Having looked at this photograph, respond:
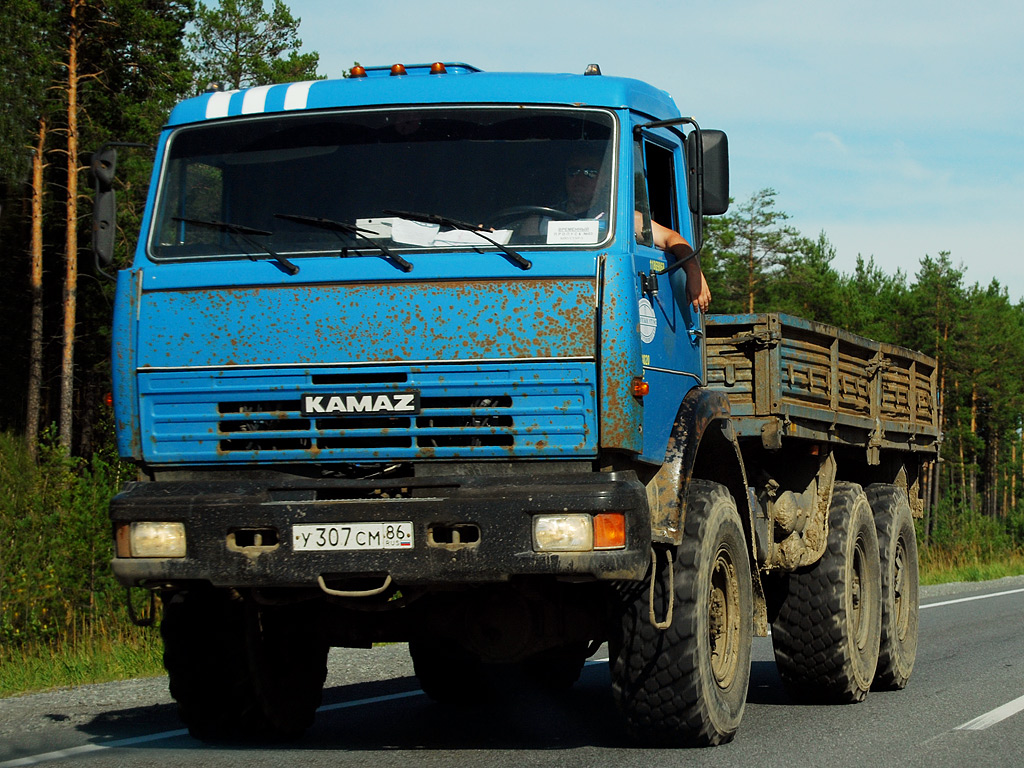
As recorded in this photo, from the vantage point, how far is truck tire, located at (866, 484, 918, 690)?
930 cm

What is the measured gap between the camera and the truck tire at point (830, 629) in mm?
8398

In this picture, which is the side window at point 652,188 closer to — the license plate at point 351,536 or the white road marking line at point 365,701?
the license plate at point 351,536

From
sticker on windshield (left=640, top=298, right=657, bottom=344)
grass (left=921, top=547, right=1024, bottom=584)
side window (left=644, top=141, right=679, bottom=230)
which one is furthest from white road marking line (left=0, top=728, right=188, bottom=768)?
grass (left=921, top=547, right=1024, bottom=584)

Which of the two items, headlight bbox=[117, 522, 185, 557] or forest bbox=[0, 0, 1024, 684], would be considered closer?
headlight bbox=[117, 522, 185, 557]

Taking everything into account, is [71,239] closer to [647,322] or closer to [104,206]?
[104,206]

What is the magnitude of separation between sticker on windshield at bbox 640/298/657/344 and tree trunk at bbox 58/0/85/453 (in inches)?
1117

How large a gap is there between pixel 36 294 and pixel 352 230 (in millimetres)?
31848

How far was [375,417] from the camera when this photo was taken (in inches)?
225

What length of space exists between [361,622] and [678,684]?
1.51 metres

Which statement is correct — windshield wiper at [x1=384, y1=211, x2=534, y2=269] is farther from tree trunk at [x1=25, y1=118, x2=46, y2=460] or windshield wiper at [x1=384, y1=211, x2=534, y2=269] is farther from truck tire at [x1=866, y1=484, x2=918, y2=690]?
tree trunk at [x1=25, y1=118, x2=46, y2=460]

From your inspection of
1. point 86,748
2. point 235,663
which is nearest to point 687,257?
point 235,663

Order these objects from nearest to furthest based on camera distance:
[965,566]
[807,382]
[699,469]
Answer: [699,469] < [807,382] < [965,566]

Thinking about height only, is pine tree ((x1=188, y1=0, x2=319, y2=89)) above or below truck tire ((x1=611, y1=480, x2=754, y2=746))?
above

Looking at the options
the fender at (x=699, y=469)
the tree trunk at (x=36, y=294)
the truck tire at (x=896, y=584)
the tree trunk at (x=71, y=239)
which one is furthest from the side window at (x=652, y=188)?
the tree trunk at (x=71, y=239)
